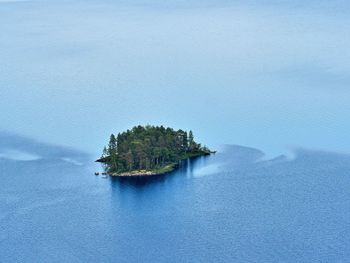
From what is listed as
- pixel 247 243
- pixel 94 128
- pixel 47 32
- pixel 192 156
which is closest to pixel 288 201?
pixel 247 243

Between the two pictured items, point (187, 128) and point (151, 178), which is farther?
point (187, 128)

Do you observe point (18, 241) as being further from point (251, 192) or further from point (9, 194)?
point (251, 192)

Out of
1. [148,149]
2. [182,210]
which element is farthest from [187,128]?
[182,210]

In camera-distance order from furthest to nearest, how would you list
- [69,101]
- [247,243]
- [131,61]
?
[131,61], [69,101], [247,243]

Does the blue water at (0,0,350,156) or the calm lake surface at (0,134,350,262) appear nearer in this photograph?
the calm lake surface at (0,134,350,262)

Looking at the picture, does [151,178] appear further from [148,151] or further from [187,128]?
[187,128]

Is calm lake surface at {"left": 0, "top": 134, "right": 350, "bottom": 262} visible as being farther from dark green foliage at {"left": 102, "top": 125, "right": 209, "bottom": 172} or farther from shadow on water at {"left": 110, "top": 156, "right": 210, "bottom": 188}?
dark green foliage at {"left": 102, "top": 125, "right": 209, "bottom": 172}

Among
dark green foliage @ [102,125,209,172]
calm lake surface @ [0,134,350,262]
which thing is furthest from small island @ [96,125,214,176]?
calm lake surface @ [0,134,350,262]
